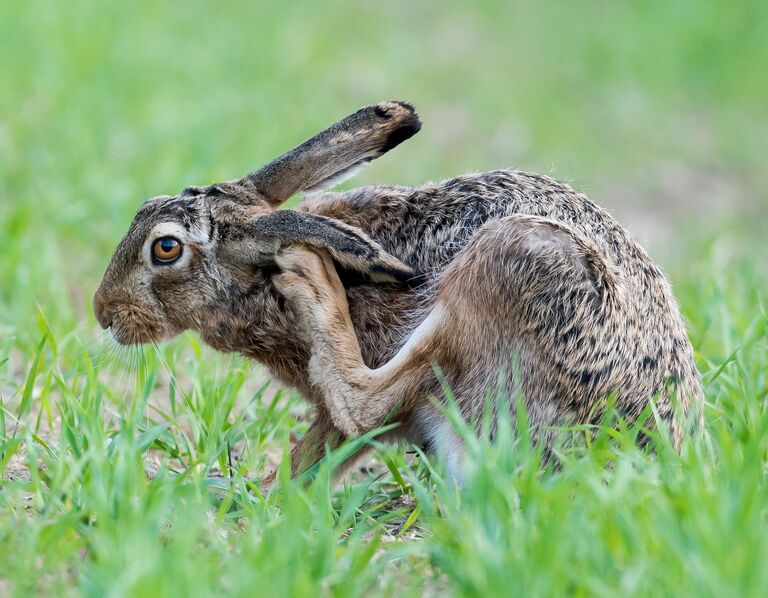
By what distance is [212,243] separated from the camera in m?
4.41

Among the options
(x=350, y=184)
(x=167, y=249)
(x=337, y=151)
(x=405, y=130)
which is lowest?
(x=167, y=249)

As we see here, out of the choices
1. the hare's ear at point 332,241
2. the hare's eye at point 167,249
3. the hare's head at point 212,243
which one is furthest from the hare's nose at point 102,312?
the hare's ear at point 332,241

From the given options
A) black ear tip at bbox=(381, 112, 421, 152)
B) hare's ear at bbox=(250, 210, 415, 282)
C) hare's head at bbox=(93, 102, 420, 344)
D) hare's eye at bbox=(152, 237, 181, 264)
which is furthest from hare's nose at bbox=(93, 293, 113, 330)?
black ear tip at bbox=(381, 112, 421, 152)

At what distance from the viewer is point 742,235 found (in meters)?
8.89

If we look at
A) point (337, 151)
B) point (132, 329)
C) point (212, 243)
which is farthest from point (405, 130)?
point (132, 329)

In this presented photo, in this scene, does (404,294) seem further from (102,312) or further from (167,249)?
(102,312)

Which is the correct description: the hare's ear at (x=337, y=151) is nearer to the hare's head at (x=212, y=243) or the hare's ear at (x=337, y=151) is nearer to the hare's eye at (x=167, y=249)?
the hare's head at (x=212, y=243)

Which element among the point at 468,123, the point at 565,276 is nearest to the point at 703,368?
the point at 565,276

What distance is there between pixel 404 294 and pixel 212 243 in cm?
77

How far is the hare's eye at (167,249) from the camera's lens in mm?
4398

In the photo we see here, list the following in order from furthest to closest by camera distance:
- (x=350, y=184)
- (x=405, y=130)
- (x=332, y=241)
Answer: (x=350, y=184) < (x=405, y=130) < (x=332, y=241)

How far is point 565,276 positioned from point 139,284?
1.67 metres

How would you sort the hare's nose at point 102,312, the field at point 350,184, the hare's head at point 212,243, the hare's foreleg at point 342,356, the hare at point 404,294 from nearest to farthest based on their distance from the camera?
the field at point 350,184 → the hare at point 404,294 → the hare's foreleg at point 342,356 → the hare's head at point 212,243 → the hare's nose at point 102,312

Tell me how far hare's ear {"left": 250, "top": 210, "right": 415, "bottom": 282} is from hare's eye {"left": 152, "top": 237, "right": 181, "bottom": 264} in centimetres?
31
